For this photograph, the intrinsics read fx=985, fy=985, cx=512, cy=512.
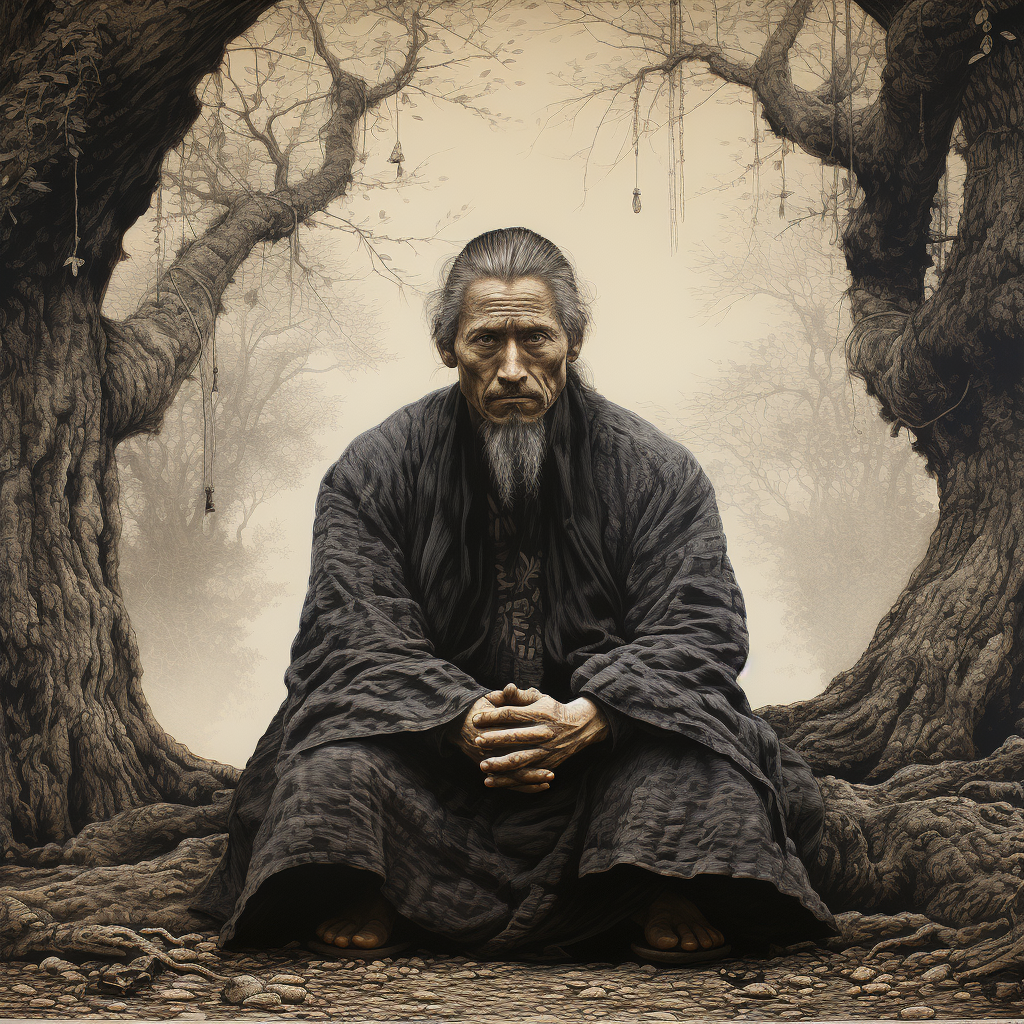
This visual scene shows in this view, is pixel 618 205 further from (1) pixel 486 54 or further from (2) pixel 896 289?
(2) pixel 896 289

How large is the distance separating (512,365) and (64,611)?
163 centimetres

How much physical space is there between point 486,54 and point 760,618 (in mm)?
2106

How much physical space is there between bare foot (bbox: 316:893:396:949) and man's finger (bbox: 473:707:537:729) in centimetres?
53

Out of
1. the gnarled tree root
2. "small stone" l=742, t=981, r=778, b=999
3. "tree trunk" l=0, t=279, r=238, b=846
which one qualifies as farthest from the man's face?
"small stone" l=742, t=981, r=778, b=999

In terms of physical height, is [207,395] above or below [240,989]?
above

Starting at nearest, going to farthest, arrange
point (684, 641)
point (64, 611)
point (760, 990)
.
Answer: point (760, 990), point (684, 641), point (64, 611)

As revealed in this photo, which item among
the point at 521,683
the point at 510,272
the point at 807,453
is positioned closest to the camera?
the point at 521,683

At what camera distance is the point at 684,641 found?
2.70 metres

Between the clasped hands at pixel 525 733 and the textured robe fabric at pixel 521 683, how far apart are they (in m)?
0.05

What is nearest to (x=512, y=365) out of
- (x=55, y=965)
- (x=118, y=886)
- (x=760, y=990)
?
(x=760, y=990)

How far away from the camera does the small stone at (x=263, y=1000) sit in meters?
2.52

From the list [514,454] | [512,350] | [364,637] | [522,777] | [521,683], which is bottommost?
[522,777]

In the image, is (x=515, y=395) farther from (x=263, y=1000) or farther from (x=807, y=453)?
(x=263, y=1000)

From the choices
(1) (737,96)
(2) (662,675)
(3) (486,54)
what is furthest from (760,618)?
(3) (486,54)
